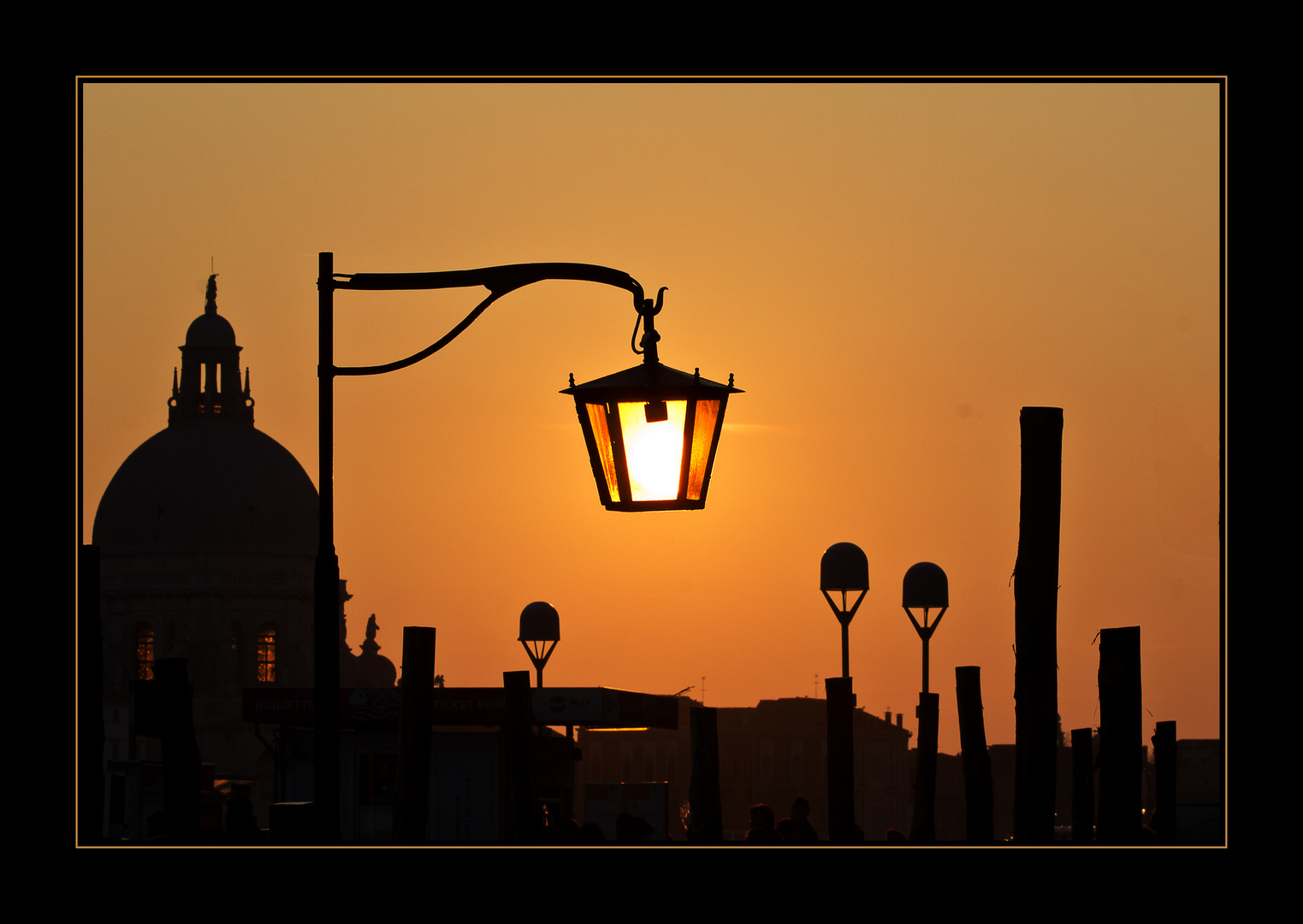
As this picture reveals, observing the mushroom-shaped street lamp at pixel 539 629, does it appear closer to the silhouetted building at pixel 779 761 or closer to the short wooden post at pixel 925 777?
the short wooden post at pixel 925 777

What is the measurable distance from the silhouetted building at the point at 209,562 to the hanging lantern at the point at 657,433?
11597 centimetres

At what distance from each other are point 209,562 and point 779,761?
131 feet

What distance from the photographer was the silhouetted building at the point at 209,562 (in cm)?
12231

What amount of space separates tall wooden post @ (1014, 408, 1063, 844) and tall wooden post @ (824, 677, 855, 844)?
14.7ft

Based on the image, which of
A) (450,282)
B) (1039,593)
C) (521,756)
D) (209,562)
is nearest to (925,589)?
(521,756)

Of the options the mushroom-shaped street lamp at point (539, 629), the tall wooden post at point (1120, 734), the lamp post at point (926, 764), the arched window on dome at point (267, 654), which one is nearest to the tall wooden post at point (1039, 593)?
the tall wooden post at point (1120, 734)

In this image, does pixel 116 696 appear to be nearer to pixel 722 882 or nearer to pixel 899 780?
pixel 899 780

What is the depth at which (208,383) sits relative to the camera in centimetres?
12888

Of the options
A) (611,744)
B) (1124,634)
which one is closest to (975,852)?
(1124,634)

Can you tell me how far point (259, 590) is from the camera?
124 meters

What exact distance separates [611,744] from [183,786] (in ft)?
424

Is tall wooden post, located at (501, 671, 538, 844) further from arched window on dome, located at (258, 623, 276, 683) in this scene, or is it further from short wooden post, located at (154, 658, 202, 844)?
arched window on dome, located at (258, 623, 276, 683)

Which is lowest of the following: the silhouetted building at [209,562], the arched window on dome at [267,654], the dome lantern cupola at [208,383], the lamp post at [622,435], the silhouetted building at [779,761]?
the silhouetted building at [779,761]

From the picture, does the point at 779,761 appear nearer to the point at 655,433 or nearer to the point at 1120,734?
the point at 1120,734
